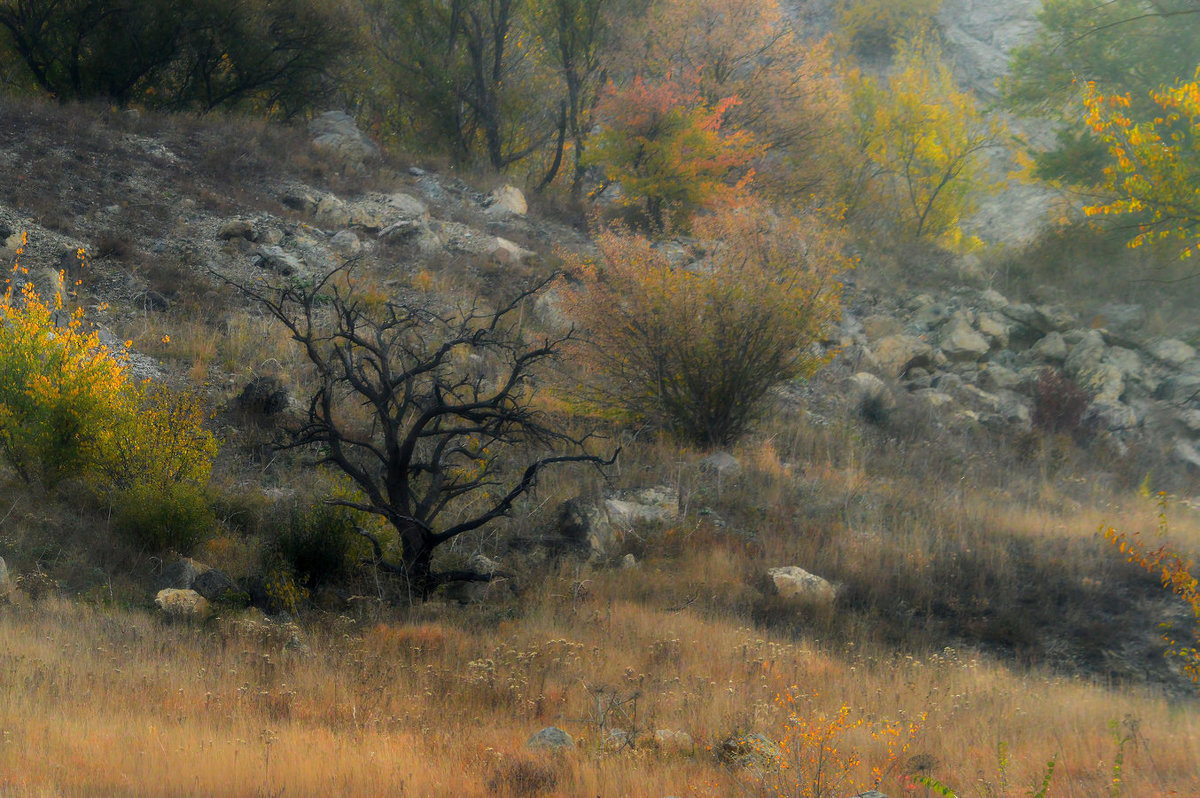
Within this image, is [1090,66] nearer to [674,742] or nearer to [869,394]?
[869,394]

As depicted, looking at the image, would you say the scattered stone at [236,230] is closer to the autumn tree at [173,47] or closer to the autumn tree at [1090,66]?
the autumn tree at [173,47]

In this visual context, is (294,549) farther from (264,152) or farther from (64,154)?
(264,152)

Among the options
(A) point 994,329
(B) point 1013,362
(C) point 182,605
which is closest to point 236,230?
(C) point 182,605

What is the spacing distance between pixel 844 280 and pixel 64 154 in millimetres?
16466

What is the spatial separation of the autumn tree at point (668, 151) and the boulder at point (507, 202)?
2.12 meters

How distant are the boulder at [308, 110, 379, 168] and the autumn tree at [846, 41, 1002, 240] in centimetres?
1301

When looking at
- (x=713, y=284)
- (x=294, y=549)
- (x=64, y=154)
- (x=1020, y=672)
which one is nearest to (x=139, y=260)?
(x=64, y=154)

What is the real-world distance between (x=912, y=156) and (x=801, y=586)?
66.7 feet

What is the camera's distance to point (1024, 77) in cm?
2317

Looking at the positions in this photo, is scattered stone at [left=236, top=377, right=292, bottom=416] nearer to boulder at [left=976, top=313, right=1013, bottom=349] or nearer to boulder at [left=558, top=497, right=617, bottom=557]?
boulder at [left=558, top=497, right=617, bottom=557]

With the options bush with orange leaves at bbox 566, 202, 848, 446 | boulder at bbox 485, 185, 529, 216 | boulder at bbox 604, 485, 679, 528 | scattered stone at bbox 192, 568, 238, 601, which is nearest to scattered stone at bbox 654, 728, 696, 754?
scattered stone at bbox 192, 568, 238, 601

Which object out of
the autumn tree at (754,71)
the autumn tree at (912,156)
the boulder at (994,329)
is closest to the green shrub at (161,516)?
the boulder at (994,329)

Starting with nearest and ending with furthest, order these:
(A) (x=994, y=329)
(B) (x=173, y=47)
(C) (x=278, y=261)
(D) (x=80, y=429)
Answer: (D) (x=80, y=429) → (C) (x=278, y=261) → (A) (x=994, y=329) → (B) (x=173, y=47)

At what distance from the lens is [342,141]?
21453 millimetres
